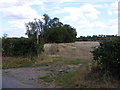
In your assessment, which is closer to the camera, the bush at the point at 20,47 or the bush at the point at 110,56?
the bush at the point at 110,56

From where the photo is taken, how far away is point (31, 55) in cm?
2005

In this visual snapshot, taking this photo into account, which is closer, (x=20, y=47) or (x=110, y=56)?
(x=110, y=56)

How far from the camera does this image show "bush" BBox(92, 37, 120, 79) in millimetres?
7824

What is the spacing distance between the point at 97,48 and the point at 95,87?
6.45ft

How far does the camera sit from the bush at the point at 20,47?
67.0 feet

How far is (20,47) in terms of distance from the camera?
70.0 feet

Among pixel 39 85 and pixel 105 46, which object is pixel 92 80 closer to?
pixel 105 46

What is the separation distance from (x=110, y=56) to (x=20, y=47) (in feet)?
48.6

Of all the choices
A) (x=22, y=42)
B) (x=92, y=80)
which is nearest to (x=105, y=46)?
(x=92, y=80)

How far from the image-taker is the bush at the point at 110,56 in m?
7.82

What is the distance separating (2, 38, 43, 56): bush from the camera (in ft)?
67.0

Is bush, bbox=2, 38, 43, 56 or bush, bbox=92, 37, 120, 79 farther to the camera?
bush, bbox=2, 38, 43, 56

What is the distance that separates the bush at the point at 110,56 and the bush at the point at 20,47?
12415 millimetres

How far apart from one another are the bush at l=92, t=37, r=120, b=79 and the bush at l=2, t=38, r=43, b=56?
12.4 meters
